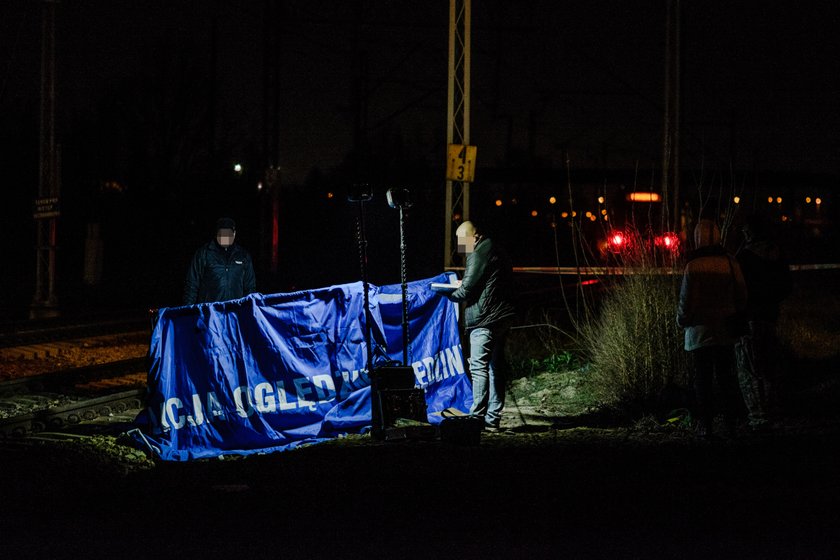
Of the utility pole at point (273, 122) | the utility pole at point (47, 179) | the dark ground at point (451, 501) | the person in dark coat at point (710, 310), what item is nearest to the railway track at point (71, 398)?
the dark ground at point (451, 501)

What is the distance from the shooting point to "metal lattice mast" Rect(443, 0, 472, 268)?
12414 millimetres

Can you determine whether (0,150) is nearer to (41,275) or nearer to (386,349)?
(41,275)

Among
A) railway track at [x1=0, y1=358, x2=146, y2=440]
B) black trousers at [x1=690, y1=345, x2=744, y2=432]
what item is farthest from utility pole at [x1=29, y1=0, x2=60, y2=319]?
black trousers at [x1=690, y1=345, x2=744, y2=432]

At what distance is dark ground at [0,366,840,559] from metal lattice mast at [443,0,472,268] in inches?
161

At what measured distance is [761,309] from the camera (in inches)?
368

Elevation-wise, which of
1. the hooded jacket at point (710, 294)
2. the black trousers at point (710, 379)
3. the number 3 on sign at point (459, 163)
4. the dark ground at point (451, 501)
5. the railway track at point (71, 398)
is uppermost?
the number 3 on sign at point (459, 163)

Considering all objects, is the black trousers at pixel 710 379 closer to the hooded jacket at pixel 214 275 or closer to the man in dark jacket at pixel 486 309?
the man in dark jacket at pixel 486 309

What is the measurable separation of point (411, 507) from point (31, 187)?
3921 centimetres

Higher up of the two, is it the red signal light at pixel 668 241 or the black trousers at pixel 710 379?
the red signal light at pixel 668 241

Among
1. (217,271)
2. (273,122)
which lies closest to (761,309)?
(217,271)

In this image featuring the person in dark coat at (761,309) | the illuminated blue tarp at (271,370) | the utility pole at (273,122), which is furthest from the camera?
the utility pole at (273,122)

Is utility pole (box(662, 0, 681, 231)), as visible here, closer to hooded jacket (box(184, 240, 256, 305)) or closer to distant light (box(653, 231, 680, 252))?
distant light (box(653, 231, 680, 252))

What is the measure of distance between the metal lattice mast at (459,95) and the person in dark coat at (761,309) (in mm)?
3860

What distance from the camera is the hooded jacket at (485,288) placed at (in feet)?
31.8
